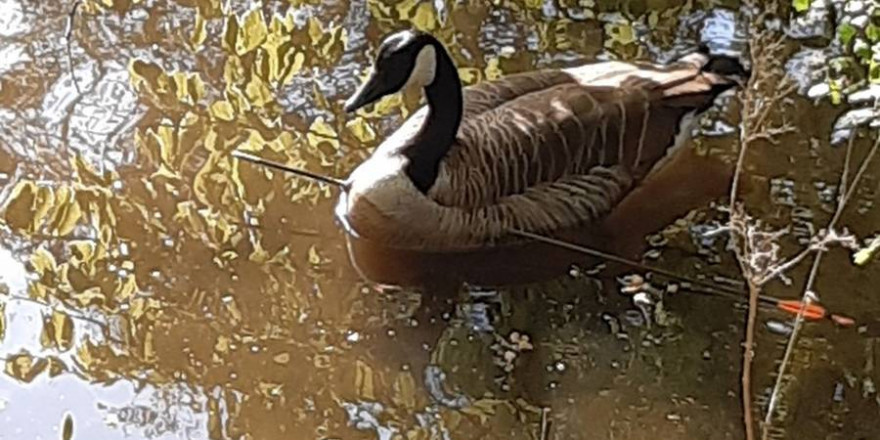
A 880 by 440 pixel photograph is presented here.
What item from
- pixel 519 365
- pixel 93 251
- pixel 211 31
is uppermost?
pixel 211 31

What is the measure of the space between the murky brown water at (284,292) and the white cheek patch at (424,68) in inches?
18.9

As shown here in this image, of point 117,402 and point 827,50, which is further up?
point 827,50

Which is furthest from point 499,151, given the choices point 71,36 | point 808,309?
point 71,36

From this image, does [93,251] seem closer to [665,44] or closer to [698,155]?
[698,155]

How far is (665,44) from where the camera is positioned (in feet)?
18.2

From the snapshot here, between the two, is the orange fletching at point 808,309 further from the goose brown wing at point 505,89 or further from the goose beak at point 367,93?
the goose beak at point 367,93

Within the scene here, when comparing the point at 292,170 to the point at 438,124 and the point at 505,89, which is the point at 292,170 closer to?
the point at 438,124

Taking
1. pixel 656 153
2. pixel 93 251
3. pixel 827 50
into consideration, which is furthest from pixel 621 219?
pixel 93 251

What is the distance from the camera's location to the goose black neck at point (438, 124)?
446 centimetres

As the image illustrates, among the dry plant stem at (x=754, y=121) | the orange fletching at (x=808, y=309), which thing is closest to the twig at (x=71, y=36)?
the dry plant stem at (x=754, y=121)

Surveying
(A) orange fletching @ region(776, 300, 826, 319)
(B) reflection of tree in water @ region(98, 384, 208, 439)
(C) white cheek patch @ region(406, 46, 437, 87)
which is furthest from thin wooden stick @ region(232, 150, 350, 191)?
(A) orange fletching @ region(776, 300, 826, 319)

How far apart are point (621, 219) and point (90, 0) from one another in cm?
224

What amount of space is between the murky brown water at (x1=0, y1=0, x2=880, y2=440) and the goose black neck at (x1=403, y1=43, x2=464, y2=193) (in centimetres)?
34

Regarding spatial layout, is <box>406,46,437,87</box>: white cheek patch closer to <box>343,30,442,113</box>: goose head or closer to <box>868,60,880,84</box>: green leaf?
<box>343,30,442,113</box>: goose head
